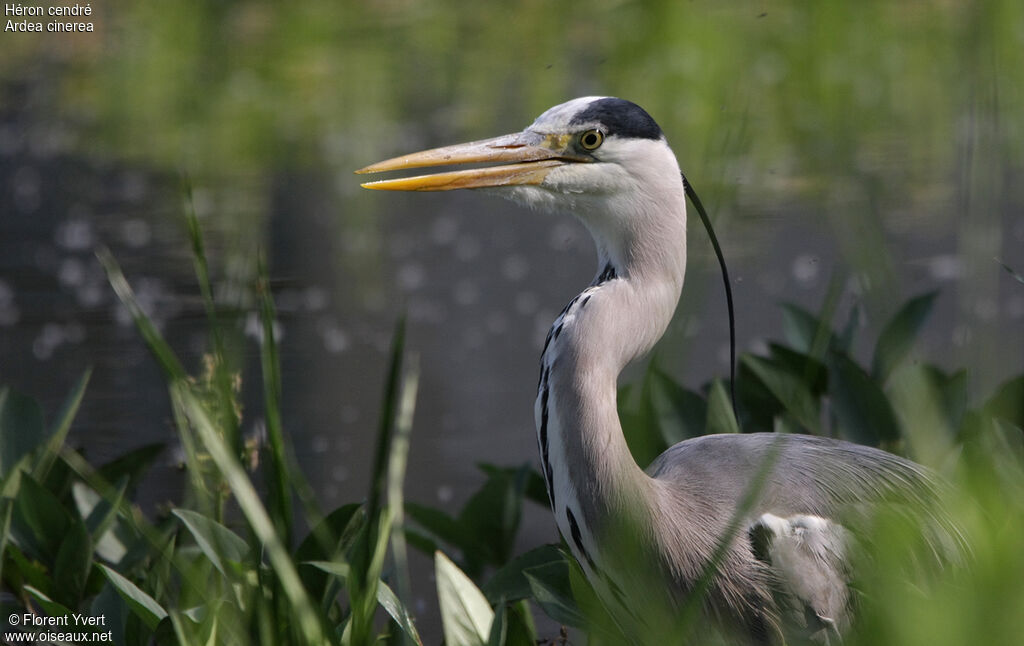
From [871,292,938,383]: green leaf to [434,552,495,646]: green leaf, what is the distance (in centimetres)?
122

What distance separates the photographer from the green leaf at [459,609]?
159 cm

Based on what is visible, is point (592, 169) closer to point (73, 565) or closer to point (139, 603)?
point (139, 603)

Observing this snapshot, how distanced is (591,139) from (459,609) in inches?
34.1

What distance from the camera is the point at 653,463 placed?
6.86 feet

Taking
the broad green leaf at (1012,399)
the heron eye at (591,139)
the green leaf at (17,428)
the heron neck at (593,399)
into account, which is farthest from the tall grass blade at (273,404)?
the broad green leaf at (1012,399)

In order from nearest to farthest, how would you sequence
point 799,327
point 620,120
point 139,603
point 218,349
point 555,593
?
point 218,349, point 139,603, point 555,593, point 620,120, point 799,327

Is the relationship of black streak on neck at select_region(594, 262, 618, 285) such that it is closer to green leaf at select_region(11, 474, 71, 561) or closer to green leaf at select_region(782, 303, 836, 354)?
green leaf at select_region(782, 303, 836, 354)

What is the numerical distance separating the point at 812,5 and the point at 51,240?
17.2 feet

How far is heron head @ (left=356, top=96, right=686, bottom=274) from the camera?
1.93 metres

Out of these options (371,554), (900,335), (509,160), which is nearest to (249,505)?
(371,554)

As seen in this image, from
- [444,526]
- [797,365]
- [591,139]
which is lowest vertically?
[444,526]

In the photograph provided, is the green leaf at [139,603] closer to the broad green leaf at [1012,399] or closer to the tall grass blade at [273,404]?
the tall grass blade at [273,404]

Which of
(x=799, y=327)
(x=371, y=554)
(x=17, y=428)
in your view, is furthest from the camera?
(x=799, y=327)

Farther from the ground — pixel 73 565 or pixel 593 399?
pixel 593 399
